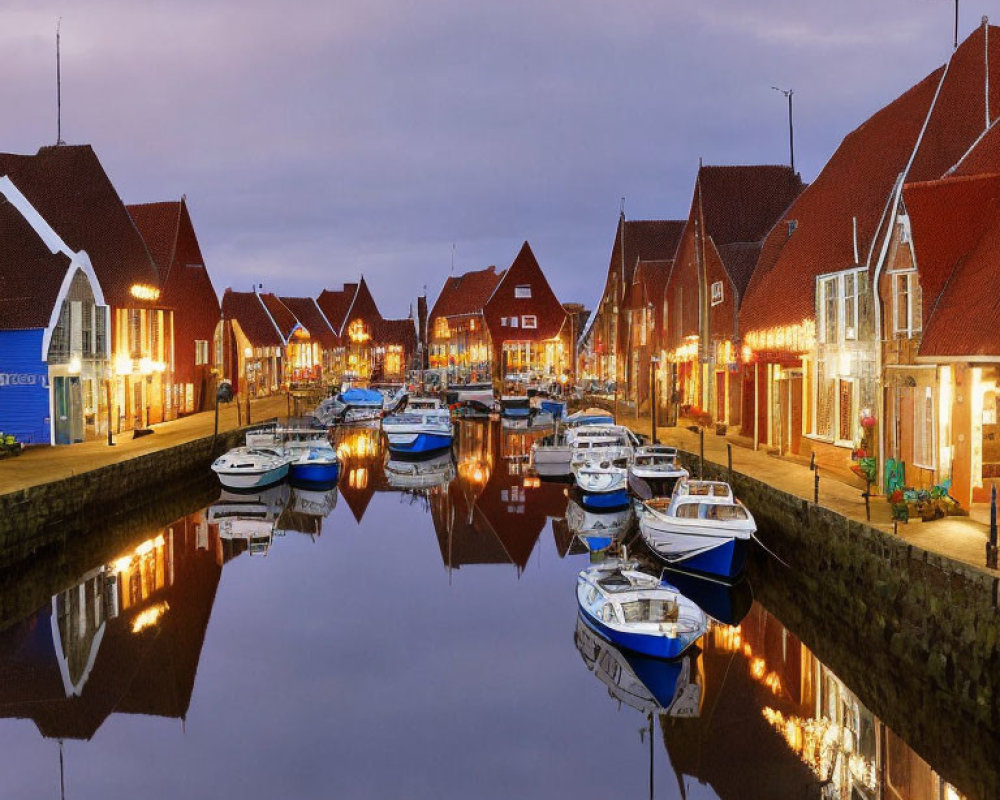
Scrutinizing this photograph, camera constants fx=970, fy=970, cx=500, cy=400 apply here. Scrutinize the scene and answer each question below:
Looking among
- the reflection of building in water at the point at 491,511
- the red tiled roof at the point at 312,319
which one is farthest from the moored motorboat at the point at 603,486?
the red tiled roof at the point at 312,319

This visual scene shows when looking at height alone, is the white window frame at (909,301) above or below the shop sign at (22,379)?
above

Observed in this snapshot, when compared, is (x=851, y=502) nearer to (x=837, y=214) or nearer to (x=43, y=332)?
(x=837, y=214)

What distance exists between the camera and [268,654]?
2052 centimetres

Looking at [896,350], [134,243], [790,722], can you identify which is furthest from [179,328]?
[790,722]

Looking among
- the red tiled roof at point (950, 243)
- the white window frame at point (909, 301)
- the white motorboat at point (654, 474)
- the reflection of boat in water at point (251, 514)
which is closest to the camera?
the red tiled roof at point (950, 243)

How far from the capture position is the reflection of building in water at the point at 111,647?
17.4 meters

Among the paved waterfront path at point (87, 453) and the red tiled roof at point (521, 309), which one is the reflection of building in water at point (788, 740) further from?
the red tiled roof at point (521, 309)

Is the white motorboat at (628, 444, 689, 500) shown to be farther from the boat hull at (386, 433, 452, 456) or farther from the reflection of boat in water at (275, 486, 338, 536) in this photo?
the boat hull at (386, 433, 452, 456)

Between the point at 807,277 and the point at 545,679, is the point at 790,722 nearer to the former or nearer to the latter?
the point at 545,679

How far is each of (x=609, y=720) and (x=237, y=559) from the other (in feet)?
50.6

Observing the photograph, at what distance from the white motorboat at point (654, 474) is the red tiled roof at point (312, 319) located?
304ft

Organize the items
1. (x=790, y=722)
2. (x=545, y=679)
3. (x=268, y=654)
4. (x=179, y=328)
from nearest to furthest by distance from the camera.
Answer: (x=790, y=722) < (x=545, y=679) < (x=268, y=654) < (x=179, y=328)

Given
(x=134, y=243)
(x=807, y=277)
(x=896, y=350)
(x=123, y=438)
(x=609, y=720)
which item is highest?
(x=134, y=243)

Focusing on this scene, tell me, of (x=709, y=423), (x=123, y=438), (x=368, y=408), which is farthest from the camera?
A: (x=368, y=408)
